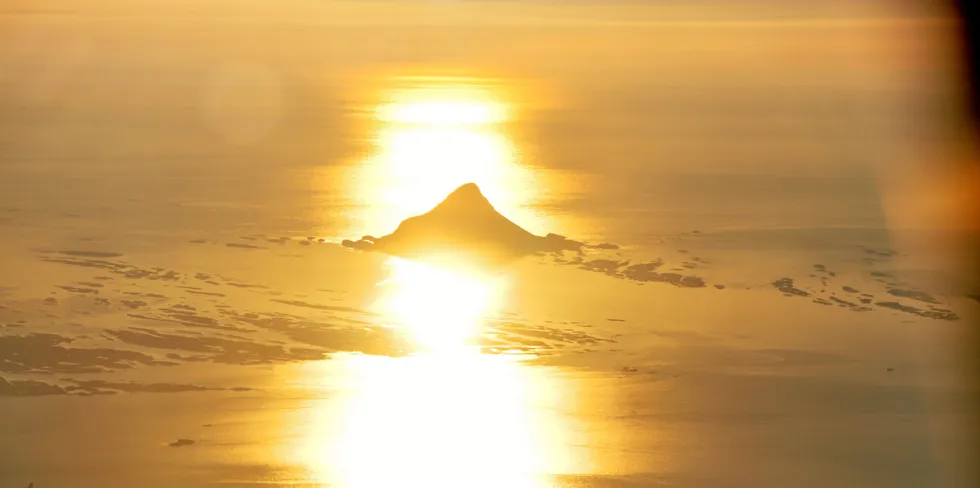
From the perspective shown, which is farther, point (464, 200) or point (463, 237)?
point (464, 200)

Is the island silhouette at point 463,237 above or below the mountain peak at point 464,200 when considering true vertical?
below

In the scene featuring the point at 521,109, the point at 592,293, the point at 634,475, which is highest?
the point at 521,109

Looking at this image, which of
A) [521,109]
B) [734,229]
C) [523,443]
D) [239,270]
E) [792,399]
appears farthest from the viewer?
[521,109]

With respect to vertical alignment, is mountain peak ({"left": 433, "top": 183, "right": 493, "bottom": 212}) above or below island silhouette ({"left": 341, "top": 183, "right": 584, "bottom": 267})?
above

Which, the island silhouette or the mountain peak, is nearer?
the island silhouette

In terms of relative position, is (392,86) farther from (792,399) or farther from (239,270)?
(792,399)

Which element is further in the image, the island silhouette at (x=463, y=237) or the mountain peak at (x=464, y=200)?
the mountain peak at (x=464, y=200)

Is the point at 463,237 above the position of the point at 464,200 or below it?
below

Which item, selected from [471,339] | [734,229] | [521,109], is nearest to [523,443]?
[471,339]
